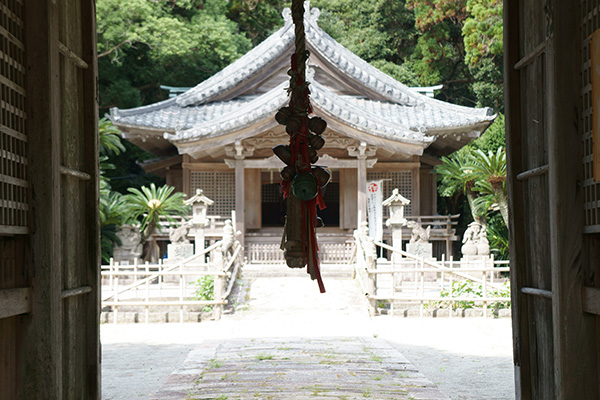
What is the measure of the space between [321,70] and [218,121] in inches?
186

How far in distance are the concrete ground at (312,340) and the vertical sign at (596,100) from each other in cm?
328

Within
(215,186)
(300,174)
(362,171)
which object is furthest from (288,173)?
(215,186)

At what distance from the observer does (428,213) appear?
21.6m

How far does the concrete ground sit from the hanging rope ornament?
2.27 metres

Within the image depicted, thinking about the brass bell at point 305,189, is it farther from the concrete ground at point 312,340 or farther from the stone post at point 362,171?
the stone post at point 362,171

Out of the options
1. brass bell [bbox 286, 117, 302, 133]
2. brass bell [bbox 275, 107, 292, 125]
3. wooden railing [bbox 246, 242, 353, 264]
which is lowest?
wooden railing [bbox 246, 242, 353, 264]

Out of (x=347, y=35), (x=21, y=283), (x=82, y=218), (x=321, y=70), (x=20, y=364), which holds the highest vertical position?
(x=347, y=35)

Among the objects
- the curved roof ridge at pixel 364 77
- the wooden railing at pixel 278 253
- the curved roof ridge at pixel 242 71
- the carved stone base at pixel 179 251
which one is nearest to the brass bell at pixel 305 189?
the carved stone base at pixel 179 251

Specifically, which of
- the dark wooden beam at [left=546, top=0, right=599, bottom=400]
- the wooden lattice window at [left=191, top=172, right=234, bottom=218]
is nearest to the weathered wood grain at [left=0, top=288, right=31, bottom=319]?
the dark wooden beam at [left=546, top=0, right=599, bottom=400]

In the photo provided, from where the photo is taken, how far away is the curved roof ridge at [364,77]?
20.9 m

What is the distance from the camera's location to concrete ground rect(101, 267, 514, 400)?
755cm

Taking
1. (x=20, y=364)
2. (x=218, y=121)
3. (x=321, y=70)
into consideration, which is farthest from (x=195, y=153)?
(x=20, y=364)

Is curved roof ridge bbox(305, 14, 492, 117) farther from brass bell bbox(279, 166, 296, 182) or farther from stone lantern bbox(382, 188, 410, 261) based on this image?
brass bell bbox(279, 166, 296, 182)

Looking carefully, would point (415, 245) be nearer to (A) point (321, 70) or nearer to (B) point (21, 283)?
(A) point (321, 70)
